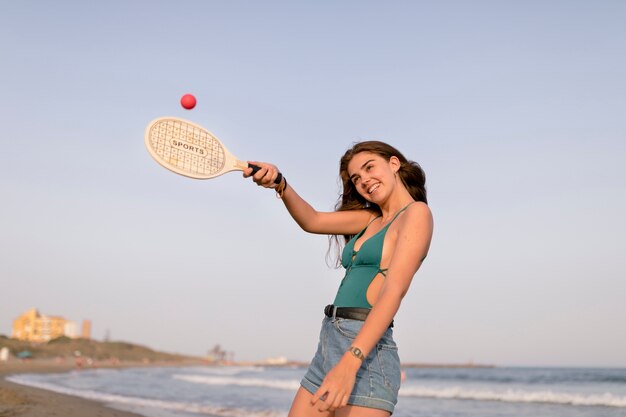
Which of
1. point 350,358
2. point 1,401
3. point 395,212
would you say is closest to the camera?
point 350,358

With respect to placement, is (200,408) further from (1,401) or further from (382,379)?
(382,379)

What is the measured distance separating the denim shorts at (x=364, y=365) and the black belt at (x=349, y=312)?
0.02 meters

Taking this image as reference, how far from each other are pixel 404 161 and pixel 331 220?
0.54 meters

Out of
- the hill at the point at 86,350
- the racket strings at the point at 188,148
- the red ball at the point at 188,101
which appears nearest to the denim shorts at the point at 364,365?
the racket strings at the point at 188,148

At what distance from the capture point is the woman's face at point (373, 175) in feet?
9.43

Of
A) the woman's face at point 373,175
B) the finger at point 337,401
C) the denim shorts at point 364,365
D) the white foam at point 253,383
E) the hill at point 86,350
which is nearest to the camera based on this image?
the finger at point 337,401

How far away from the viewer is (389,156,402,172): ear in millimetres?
2934

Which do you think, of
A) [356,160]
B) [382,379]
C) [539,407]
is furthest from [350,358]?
[539,407]

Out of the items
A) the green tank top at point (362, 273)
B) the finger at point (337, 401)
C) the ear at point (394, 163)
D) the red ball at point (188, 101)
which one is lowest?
the finger at point (337, 401)

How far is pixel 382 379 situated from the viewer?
2.47 meters

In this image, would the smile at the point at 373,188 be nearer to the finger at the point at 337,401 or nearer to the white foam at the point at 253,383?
the finger at the point at 337,401

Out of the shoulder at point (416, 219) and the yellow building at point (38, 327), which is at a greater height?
the shoulder at point (416, 219)

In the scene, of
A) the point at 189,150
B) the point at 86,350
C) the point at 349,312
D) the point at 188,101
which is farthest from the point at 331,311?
the point at 86,350

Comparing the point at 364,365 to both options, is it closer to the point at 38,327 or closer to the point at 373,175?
the point at 373,175
